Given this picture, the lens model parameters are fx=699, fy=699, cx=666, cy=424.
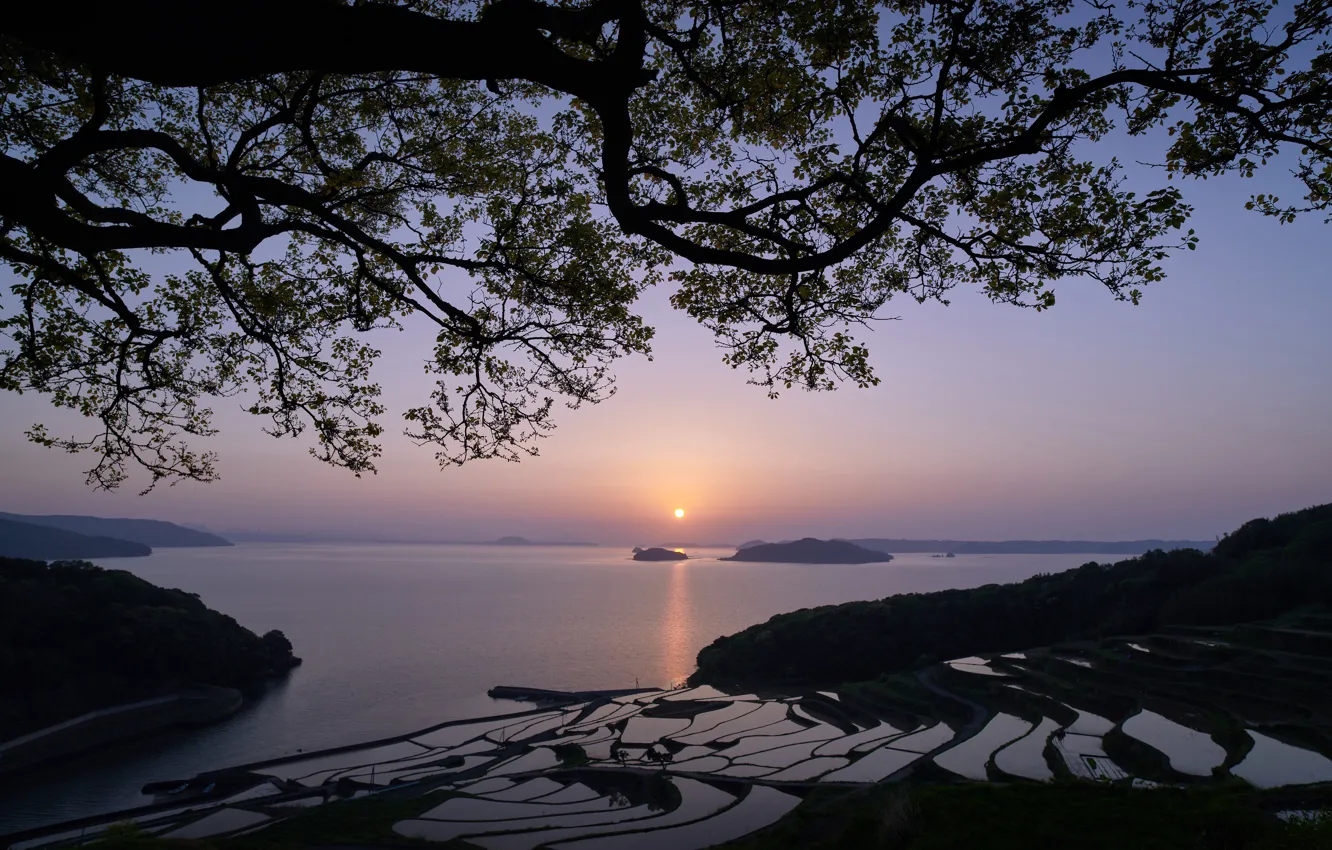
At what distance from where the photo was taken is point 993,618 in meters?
57.0

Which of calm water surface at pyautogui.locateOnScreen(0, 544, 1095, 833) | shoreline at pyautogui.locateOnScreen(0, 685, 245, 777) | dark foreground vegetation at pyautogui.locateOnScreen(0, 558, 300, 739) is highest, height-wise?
dark foreground vegetation at pyautogui.locateOnScreen(0, 558, 300, 739)

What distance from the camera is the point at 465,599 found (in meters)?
144

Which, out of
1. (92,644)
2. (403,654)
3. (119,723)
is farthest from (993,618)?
(92,644)

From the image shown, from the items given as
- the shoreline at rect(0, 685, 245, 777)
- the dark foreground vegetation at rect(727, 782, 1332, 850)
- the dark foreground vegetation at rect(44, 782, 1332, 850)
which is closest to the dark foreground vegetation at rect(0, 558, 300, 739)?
the shoreline at rect(0, 685, 245, 777)

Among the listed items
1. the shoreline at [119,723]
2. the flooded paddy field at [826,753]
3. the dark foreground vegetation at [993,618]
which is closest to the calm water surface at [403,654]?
the shoreline at [119,723]

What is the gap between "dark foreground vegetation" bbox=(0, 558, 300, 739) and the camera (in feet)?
150

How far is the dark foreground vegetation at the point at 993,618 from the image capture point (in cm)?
4809

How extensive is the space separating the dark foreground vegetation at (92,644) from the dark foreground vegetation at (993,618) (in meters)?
40.4

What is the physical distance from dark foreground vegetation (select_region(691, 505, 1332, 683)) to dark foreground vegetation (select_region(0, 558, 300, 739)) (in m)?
40.4

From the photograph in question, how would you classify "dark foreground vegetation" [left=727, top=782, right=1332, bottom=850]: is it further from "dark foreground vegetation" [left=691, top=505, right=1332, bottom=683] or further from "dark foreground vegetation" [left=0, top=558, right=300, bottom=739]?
"dark foreground vegetation" [left=0, top=558, right=300, bottom=739]

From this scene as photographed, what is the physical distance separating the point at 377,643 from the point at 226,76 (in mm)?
91408

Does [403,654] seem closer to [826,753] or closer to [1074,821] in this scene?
[826,753]

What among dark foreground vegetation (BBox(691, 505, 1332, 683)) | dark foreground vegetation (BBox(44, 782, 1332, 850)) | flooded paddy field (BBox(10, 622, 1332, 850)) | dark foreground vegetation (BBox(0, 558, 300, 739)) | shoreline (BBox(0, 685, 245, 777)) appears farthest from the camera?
dark foreground vegetation (BBox(691, 505, 1332, 683))

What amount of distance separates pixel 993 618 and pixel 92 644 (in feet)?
224
